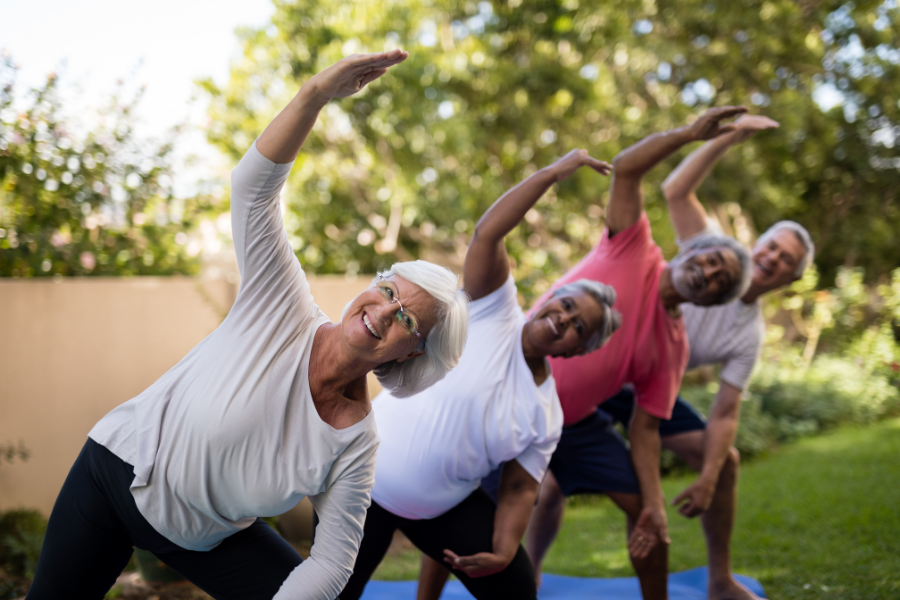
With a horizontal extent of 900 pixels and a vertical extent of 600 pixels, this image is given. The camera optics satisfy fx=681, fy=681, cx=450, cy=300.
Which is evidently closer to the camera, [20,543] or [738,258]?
[738,258]

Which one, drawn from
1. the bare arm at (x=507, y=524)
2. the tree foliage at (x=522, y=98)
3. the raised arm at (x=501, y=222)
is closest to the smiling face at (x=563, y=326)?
the raised arm at (x=501, y=222)

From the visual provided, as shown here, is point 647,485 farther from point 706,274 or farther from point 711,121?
point 711,121

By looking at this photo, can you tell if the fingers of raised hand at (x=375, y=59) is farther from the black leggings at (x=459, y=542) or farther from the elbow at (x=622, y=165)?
the black leggings at (x=459, y=542)

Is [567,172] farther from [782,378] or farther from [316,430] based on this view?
[782,378]

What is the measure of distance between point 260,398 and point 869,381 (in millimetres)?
9072

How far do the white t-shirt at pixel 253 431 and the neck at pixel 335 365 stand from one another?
0.13ft

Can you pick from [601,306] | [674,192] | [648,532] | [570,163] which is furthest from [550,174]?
[648,532]

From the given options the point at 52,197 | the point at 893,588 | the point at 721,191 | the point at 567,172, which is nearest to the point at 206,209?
the point at 52,197

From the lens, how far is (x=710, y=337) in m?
3.64

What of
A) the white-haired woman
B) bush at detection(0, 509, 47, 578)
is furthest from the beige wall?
the white-haired woman

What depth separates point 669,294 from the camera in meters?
3.14

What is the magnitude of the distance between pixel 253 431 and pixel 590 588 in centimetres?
277

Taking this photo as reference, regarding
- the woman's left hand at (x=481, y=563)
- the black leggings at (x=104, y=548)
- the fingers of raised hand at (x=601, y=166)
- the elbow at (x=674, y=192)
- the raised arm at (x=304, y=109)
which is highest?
the raised arm at (x=304, y=109)

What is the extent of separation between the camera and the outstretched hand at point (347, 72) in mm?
1740
